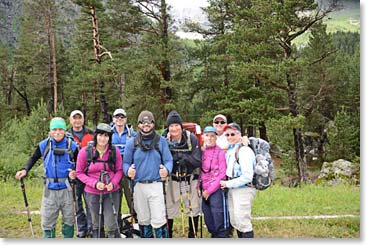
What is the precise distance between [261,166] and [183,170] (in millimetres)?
718

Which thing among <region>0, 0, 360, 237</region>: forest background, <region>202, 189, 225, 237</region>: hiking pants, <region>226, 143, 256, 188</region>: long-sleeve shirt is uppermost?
<region>0, 0, 360, 237</region>: forest background

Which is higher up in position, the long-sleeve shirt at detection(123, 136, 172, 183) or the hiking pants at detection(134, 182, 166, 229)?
the long-sleeve shirt at detection(123, 136, 172, 183)

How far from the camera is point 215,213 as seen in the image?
3373 mm

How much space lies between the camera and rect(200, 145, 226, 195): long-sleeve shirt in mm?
3342

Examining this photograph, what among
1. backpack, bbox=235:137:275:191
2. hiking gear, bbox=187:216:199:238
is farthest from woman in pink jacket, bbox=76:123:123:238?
backpack, bbox=235:137:275:191

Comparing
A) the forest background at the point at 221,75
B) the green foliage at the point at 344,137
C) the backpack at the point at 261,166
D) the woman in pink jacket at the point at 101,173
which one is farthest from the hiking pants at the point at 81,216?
the green foliage at the point at 344,137

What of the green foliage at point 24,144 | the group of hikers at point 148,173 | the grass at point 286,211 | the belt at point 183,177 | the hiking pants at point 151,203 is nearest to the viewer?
the group of hikers at point 148,173

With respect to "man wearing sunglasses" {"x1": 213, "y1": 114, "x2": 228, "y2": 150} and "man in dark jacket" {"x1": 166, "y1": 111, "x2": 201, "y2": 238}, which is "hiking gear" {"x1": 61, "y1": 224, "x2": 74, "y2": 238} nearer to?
"man in dark jacket" {"x1": 166, "y1": 111, "x2": 201, "y2": 238}

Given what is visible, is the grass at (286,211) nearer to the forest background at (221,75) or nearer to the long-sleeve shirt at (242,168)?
the forest background at (221,75)

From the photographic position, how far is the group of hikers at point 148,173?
3.23m

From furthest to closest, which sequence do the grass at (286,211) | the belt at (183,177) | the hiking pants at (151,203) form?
the grass at (286,211)
the belt at (183,177)
the hiking pants at (151,203)

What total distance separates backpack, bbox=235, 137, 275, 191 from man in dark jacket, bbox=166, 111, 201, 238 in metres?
0.41

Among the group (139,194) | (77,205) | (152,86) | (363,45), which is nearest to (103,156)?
(139,194)

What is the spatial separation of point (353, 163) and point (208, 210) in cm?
443
